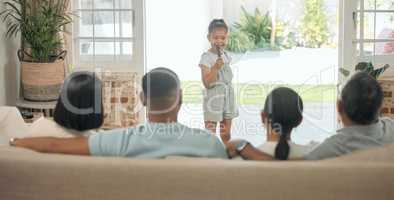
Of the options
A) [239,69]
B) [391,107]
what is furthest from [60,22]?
[239,69]

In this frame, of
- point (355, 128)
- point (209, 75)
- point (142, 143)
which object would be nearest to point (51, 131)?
point (142, 143)

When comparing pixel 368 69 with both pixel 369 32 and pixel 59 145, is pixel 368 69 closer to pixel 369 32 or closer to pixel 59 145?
pixel 369 32

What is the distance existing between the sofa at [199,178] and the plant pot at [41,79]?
2885 millimetres

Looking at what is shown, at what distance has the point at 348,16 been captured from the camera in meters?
5.04

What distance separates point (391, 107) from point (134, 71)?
2.33 m

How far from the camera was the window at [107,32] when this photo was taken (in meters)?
5.19

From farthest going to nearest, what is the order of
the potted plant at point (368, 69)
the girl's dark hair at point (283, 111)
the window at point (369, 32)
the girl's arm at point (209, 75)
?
the window at point (369, 32) < the potted plant at point (368, 69) < the girl's arm at point (209, 75) < the girl's dark hair at point (283, 111)

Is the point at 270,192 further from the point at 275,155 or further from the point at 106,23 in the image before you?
the point at 106,23

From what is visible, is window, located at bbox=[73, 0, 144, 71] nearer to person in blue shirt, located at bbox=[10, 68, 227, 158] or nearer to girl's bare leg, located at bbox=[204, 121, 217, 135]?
girl's bare leg, located at bbox=[204, 121, 217, 135]

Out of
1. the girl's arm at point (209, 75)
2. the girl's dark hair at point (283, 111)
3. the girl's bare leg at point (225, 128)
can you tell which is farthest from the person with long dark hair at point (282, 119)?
the girl's bare leg at point (225, 128)

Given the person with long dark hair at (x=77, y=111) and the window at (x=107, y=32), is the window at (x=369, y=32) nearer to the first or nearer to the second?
the window at (x=107, y=32)

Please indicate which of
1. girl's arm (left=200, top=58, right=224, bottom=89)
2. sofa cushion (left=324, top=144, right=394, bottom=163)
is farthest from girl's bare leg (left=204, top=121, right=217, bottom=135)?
sofa cushion (left=324, top=144, right=394, bottom=163)

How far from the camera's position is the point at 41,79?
15.6 ft

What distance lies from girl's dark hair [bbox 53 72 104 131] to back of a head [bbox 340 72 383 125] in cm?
98
